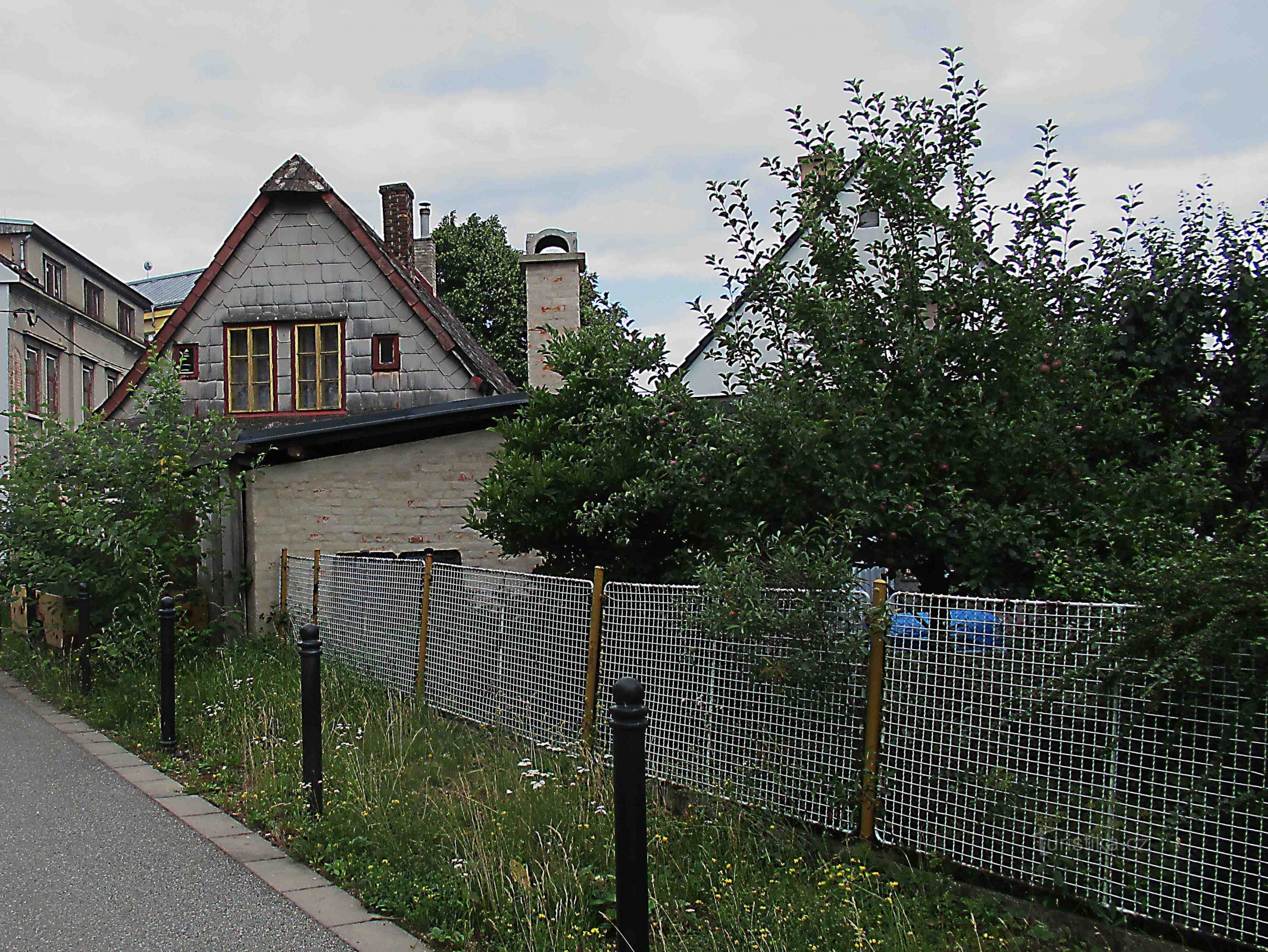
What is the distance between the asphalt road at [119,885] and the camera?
4.82 metres

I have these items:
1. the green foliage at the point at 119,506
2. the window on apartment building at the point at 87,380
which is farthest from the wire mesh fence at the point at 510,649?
the window on apartment building at the point at 87,380

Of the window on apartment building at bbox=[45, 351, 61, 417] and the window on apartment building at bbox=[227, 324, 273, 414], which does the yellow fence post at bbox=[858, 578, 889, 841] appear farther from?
the window on apartment building at bbox=[45, 351, 61, 417]

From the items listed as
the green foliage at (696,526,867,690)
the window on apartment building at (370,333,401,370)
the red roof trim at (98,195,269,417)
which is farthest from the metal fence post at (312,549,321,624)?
the red roof trim at (98,195,269,417)

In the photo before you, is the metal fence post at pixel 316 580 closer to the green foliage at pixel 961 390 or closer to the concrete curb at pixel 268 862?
the concrete curb at pixel 268 862

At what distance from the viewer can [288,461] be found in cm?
1486

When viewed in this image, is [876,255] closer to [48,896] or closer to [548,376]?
[48,896]

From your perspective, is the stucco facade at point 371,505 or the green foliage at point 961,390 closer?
the green foliage at point 961,390

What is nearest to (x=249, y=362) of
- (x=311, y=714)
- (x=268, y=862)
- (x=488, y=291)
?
(x=311, y=714)

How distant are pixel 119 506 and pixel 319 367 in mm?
7920

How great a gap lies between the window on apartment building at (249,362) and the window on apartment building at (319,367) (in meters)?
0.48

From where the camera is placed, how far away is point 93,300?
3516 cm

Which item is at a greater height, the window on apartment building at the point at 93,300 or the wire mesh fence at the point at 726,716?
the window on apartment building at the point at 93,300

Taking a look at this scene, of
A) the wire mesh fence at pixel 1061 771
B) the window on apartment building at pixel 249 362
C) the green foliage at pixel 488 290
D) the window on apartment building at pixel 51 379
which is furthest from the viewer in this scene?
the green foliage at pixel 488 290

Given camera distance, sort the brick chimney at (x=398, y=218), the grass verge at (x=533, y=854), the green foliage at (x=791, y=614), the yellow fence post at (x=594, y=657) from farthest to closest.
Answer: the brick chimney at (x=398, y=218) → the yellow fence post at (x=594, y=657) → the green foliage at (x=791, y=614) → the grass verge at (x=533, y=854)
